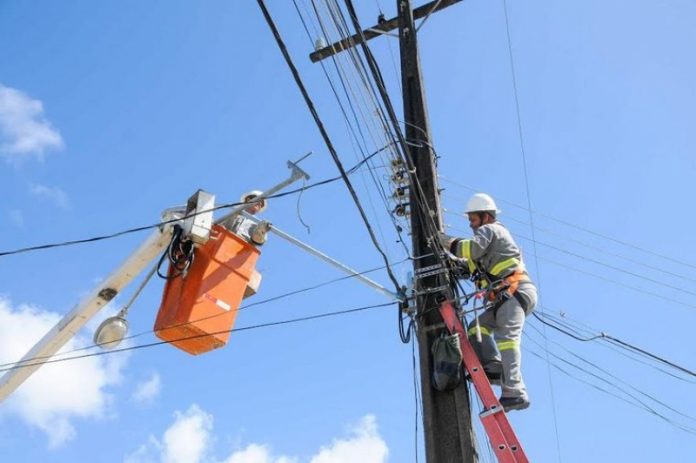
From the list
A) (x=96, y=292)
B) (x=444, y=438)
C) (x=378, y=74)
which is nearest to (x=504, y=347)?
(x=444, y=438)

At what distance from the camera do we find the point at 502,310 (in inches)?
185

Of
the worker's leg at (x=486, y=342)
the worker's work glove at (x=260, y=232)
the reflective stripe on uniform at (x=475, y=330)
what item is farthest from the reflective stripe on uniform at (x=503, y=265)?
the worker's work glove at (x=260, y=232)

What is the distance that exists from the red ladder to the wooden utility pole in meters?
0.18

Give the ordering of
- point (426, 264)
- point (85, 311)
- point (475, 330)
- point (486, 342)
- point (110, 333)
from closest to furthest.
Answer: point (486, 342)
point (475, 330)
point (426, 264)
point (110, 333)
point (85, 311)

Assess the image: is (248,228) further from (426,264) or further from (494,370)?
(494,370)

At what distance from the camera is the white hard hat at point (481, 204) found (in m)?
5.58

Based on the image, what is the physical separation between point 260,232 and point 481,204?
6.38 ft

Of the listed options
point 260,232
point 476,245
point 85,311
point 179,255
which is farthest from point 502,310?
point 85,311

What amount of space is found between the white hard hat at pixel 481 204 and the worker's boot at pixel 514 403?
184 centimetres

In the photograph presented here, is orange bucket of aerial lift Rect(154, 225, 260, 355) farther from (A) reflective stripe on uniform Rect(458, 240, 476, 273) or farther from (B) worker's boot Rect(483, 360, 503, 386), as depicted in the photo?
(B) worker's boot Rect(483, 360, 503, 386)

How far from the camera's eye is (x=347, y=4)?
4.28 m

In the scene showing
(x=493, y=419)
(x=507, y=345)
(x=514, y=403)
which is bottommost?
(x=493, y=419)

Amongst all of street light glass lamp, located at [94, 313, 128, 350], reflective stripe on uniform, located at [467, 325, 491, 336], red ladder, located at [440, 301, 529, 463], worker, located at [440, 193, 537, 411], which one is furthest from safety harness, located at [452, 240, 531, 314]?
street light glass lamp, located at [94, 313, 128, 350]

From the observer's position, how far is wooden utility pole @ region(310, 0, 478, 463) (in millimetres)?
4312
